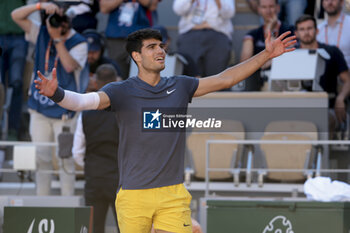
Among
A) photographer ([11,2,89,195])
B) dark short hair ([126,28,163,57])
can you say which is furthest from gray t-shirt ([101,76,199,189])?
photographer ([11,2,89,195])

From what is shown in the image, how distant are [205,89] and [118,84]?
1.86ft

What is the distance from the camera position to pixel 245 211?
5664mm

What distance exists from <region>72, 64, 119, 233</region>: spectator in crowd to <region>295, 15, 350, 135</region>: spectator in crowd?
260 cm

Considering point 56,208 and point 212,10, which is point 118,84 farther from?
point 212,10

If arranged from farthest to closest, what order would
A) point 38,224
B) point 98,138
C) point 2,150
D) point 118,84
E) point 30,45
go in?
point 30,45
point 2,150
point 98,138
point 38,224
point 118,84

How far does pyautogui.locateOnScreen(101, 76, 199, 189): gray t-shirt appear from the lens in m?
4.54

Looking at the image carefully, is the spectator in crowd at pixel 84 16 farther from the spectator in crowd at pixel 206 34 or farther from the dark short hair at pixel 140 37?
the dark short hair at pixel 140 37

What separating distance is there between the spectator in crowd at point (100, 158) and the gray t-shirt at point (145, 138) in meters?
1.54

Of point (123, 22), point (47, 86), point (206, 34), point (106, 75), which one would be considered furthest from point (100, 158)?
point (123, 22)

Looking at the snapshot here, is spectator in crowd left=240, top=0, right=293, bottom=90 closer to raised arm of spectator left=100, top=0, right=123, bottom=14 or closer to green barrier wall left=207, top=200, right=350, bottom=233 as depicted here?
raised arm of spectator left=100, top=0, right=123, bottom=14

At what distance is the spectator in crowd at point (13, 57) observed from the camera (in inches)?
334

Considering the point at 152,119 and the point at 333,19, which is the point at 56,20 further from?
the point at 333,19

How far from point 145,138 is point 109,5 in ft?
14.6

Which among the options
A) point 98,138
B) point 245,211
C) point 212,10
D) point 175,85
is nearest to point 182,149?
point 175,85
